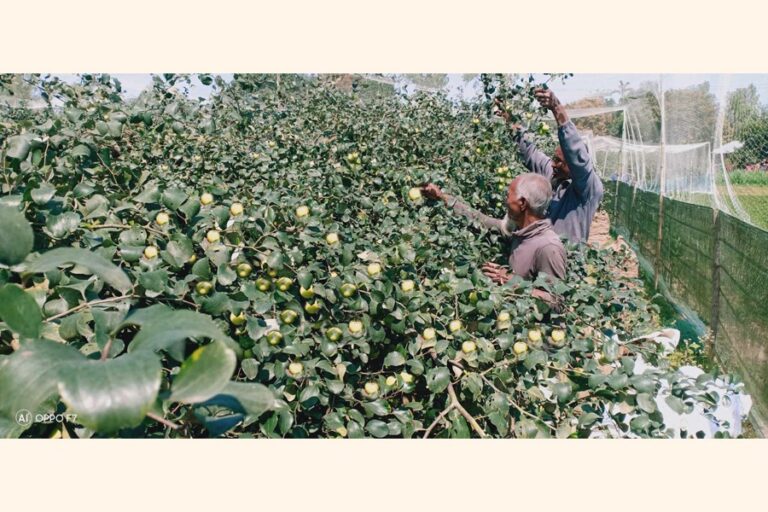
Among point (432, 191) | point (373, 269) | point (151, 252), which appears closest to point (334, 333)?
point (373, 269)

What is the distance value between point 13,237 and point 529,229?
1.76 meters

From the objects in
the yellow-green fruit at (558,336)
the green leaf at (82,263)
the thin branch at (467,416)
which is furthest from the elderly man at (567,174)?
the green leaf at (82,263)

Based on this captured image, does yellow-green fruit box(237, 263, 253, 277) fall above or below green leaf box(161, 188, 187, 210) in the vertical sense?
below

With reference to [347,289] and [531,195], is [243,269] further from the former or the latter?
[531,195]

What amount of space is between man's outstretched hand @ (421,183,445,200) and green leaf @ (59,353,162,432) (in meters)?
1.63

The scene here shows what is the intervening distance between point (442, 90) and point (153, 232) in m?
3.07

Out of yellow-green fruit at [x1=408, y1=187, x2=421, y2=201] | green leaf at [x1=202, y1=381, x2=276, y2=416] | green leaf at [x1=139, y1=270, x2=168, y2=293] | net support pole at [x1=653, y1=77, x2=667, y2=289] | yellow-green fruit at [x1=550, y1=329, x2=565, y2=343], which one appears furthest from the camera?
net support pole at [x1=653, y1=77, x2=667, y2=289]

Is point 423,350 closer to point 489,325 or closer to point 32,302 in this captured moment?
point 489,325

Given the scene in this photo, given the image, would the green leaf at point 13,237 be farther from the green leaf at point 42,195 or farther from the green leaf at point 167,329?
the green leaf at point 42,195

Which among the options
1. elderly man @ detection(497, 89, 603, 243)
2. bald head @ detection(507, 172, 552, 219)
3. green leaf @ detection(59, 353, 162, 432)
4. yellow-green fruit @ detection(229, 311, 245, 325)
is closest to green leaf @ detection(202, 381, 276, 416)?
green leaf @ detection(59, 353, 162, 432)

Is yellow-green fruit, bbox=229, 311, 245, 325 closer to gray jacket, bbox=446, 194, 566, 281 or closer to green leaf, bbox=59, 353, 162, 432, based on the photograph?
green leaf, bbox=59, 353, 162, 432

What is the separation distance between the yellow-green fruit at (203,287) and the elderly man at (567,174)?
186cm

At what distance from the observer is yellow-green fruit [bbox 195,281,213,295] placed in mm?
1004

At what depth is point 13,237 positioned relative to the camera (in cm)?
65
